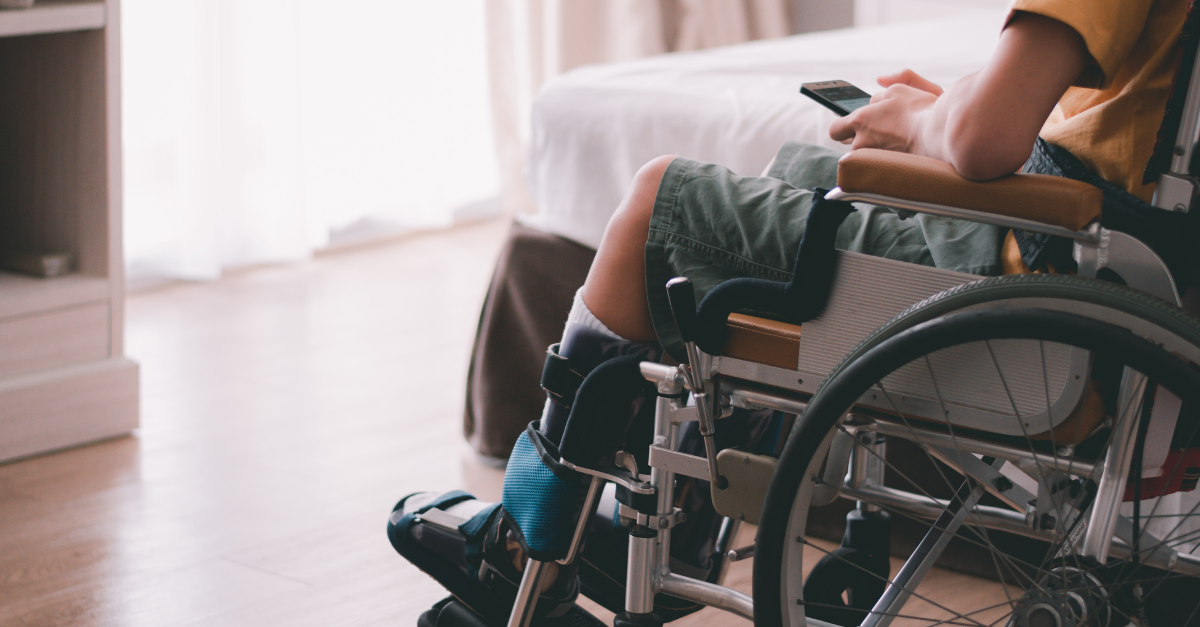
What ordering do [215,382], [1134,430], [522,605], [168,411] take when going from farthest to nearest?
[215,382]
[168,411]
[522,605]
[1134,430]

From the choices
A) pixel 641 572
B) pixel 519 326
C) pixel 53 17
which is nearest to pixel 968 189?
pixel 641 572

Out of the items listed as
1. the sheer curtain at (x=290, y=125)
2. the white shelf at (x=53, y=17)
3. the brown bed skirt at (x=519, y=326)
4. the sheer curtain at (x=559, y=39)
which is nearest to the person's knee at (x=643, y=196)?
the brown bed skirt at (x=519, y=326)

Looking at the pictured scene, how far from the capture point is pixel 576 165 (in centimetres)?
177

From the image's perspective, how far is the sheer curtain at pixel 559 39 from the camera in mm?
3525

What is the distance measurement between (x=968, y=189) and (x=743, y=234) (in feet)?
0.66

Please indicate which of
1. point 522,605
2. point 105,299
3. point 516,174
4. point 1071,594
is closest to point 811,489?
point 1071,594

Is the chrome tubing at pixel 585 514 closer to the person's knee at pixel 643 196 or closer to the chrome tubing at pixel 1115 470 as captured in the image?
the person's knee at pixel 643 196

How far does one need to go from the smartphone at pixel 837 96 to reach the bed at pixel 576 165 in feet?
1.82

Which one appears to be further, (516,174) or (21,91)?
(516,174)

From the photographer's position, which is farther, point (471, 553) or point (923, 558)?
point (471, 553)

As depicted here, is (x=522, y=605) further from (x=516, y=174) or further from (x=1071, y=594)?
(x=516, y=174)

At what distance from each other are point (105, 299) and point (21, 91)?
38 cm

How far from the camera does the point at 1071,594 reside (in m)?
0.82

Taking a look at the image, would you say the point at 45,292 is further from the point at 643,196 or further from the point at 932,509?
the point at 932,509
